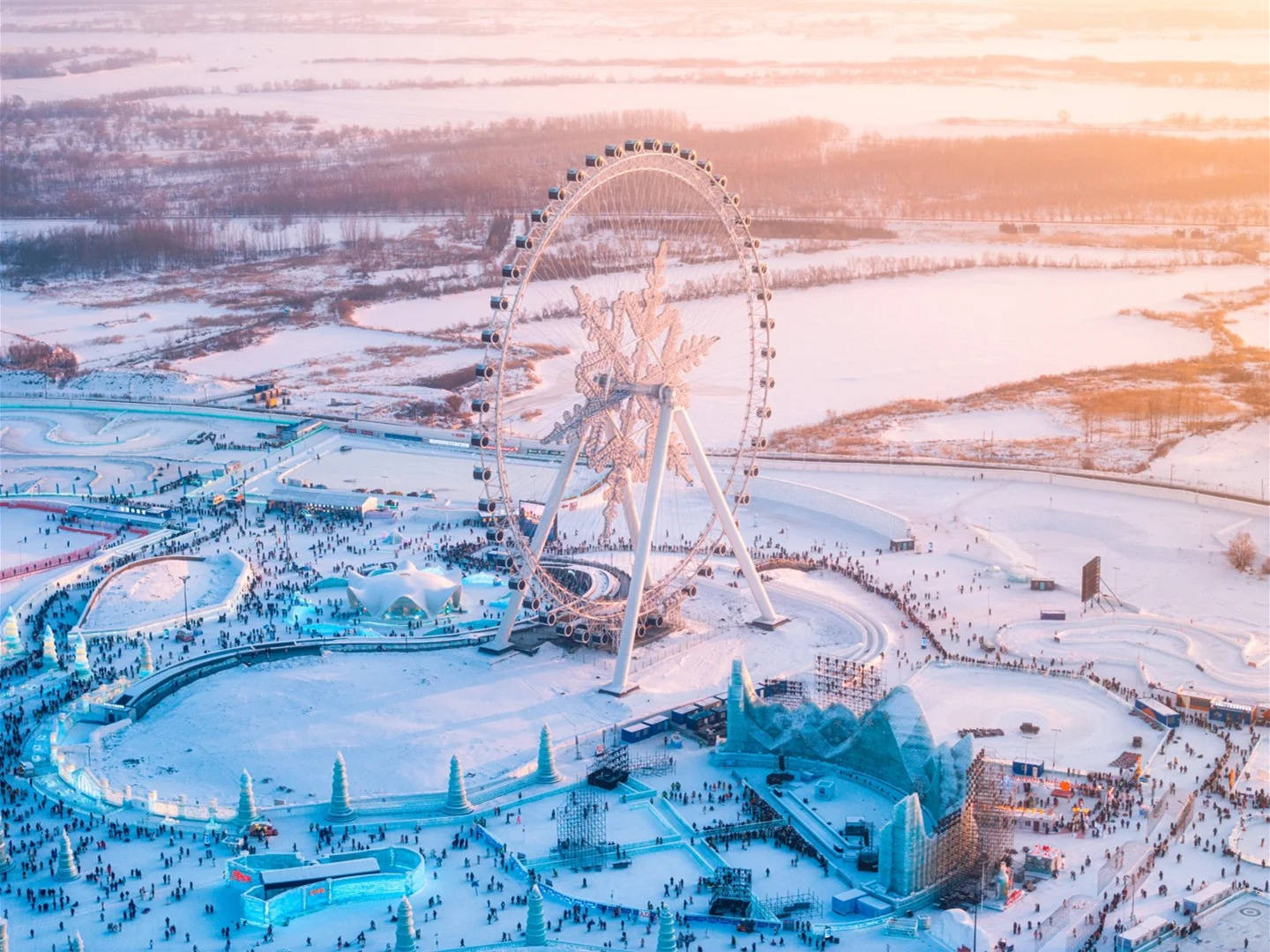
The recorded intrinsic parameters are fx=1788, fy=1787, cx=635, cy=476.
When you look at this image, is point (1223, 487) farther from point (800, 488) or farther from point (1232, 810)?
point (1232, 810)

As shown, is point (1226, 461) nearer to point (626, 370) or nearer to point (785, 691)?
point (626, 370)

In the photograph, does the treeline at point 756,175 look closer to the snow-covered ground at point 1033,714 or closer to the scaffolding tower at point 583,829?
the snow-covered ground at point 1033,714

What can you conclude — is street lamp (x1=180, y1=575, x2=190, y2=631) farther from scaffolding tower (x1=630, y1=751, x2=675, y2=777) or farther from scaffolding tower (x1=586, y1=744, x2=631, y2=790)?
scaffolding tower (x1=630, y1=751, x2=675, y2=777)

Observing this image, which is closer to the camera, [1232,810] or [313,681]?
[1232,810]

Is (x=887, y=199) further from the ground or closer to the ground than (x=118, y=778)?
further from the ground

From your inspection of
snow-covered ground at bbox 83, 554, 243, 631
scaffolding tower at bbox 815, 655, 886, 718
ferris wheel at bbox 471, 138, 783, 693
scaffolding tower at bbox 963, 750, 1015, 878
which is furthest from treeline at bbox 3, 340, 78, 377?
scaffolding tower at bbox 963, 750, 1015, 878

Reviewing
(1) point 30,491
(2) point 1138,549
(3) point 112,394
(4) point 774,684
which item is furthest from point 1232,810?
(3) point 112,394
